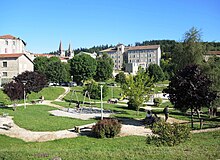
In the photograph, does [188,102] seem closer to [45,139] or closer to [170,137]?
[170,137]

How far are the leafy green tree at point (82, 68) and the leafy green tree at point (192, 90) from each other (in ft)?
157

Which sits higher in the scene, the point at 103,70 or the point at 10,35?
the point at 10,35

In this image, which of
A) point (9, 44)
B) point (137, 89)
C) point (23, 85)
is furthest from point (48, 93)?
point (9, 44)

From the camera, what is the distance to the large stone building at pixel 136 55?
14277cm

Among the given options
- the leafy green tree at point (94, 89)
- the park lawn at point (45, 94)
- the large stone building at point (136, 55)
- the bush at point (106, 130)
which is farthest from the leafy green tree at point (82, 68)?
the large stone building at point (136, 55)

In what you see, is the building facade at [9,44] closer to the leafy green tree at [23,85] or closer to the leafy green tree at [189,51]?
the leafy green tree at [23,85]

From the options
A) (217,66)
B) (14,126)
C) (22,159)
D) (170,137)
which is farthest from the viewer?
(217,66)

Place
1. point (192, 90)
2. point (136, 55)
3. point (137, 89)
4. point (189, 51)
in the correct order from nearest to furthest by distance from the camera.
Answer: point (192, 90), point (137, 89), point (189, 51), point (136, 55)

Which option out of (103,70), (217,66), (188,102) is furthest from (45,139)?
(103,70)

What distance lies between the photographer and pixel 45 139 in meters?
16.9

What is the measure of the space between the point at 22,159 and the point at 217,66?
2536 cm

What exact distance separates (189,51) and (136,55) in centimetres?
11690

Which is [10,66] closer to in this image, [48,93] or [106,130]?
[48,93]

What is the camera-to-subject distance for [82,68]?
68938 mm
